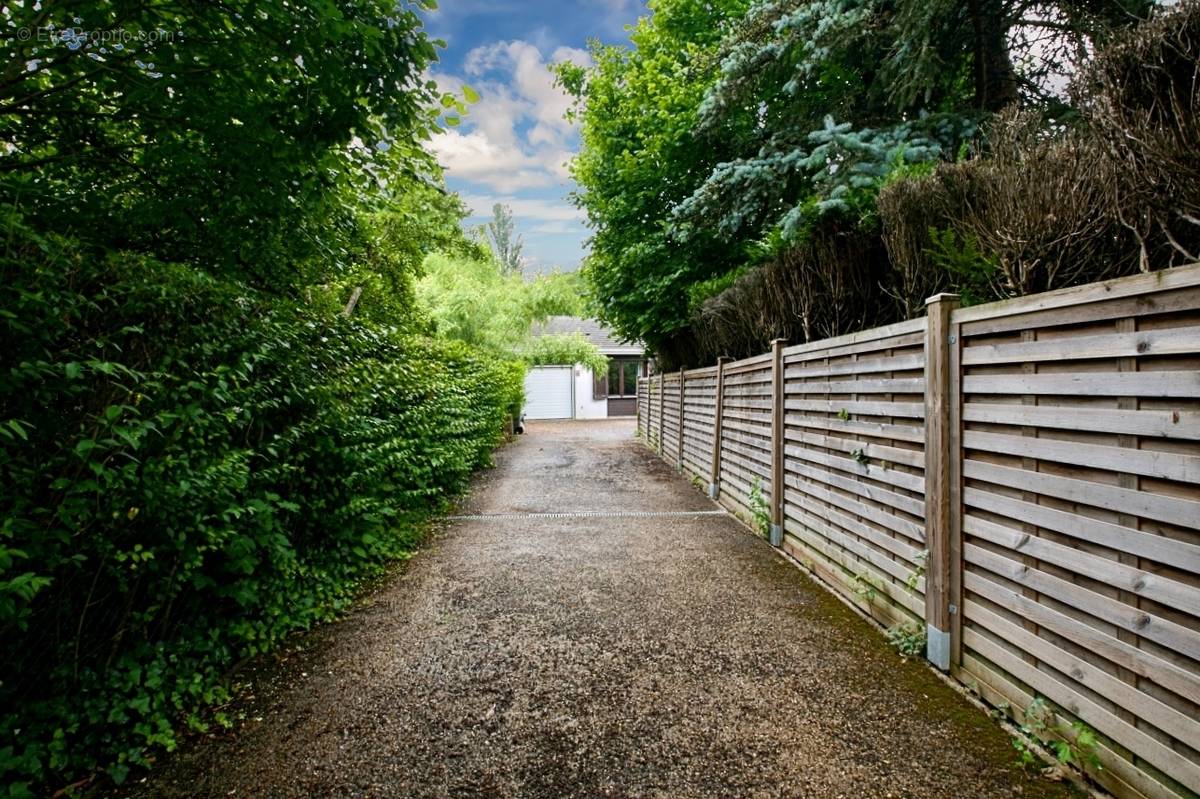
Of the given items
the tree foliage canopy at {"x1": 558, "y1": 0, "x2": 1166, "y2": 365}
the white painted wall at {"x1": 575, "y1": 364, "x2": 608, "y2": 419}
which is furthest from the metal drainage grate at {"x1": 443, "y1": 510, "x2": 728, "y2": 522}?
the white painted wall at {"x1": 575, "y1": 364, "x2": 608, "y2": 419}

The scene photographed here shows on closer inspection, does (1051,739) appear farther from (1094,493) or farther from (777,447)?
(777,447)

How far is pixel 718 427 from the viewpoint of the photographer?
23.4 feet

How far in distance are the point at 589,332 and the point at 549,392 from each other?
18.9ft

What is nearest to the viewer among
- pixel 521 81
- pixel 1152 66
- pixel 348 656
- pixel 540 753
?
pixel 1152 66

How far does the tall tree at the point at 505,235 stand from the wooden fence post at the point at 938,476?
48324mm

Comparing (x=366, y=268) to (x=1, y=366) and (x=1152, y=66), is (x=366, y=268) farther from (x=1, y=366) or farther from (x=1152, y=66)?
(x=1152, y=66)

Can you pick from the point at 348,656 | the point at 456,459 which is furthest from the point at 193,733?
the point at 456,459

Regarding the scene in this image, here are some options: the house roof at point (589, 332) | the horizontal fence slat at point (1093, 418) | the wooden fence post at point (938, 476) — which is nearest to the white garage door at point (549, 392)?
the house roof at point (589, 332)

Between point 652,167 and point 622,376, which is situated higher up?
point 652,167

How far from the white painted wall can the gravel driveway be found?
19.1 metres

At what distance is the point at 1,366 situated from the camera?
1635 mm

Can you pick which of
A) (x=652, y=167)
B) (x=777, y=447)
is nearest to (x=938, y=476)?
(x=777, y=447)

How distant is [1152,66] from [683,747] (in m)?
3.18

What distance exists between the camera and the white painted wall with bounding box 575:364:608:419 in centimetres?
2344
